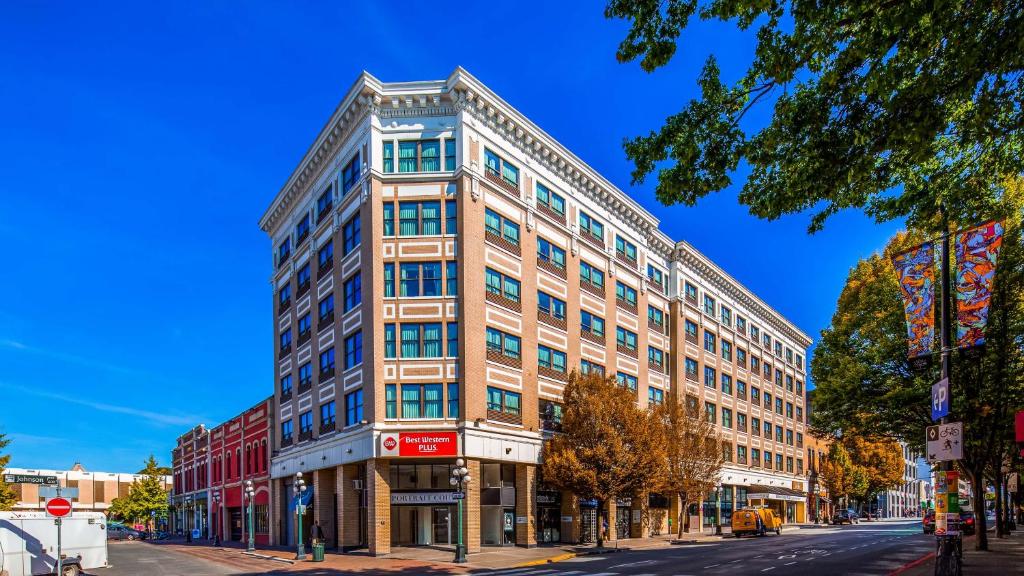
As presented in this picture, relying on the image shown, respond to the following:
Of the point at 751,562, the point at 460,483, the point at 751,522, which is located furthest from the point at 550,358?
the point at 751,522

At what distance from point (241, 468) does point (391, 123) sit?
1370 inches

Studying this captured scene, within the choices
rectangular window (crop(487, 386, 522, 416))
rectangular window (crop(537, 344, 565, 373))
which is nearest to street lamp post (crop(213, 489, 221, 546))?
rectangular window (crop(487, 386, 522, 416))

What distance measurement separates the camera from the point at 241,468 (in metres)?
58.4

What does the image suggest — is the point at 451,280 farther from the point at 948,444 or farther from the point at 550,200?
the point at 948,444

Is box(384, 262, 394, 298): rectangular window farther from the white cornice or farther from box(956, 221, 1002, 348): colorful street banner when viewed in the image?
the white cornice

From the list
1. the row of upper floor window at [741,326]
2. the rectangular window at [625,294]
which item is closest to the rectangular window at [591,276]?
the rectangular window at [625,294]

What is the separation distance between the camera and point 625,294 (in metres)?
50.4

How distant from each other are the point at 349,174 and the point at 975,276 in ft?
102

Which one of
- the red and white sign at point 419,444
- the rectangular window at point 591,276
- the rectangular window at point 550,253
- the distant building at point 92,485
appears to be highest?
the rectangular window at point 550,253

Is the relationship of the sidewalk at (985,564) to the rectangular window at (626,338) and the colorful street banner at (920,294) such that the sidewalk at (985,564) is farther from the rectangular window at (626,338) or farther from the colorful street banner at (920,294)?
the rectangular window at (626,338)

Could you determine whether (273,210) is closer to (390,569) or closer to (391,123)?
(391,123)

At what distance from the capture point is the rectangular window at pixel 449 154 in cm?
3697

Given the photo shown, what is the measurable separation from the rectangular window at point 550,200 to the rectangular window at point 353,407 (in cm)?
1483

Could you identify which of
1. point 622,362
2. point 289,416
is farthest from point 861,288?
point 289,416
